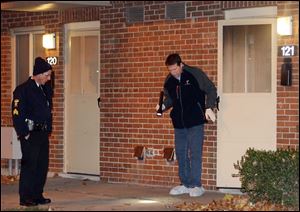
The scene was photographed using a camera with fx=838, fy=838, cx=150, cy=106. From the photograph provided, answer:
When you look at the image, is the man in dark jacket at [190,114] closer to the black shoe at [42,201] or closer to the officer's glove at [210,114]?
the officer's glove at [210,114]

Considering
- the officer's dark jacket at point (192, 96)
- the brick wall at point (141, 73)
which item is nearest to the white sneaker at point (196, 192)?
→ the brick wall at point (141, 73)

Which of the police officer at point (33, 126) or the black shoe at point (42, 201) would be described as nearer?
the police officer at point (33, 126)

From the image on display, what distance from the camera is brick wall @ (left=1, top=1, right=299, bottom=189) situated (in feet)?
40.9

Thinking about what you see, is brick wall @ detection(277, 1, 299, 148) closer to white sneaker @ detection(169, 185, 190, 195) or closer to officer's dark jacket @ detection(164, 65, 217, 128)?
officer's dark jacket @ detection(164, 65, 217, 128)

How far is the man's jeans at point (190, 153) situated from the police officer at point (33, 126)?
6.56 ft

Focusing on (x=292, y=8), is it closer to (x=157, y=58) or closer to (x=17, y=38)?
(x=157, y=58)

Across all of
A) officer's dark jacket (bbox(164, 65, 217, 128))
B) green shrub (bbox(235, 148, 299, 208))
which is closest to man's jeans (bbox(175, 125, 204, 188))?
officer's dark jacket (bbox(164, 65, 217, 128))

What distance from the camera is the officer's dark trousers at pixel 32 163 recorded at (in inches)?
432

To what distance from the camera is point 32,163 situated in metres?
11.0

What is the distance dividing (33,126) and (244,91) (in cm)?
324

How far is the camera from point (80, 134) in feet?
46.8

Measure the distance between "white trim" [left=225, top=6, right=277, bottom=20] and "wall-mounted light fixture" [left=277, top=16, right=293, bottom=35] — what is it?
31cm

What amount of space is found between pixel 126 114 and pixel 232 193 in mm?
2268

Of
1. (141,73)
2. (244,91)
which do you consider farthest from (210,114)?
(141,73)
